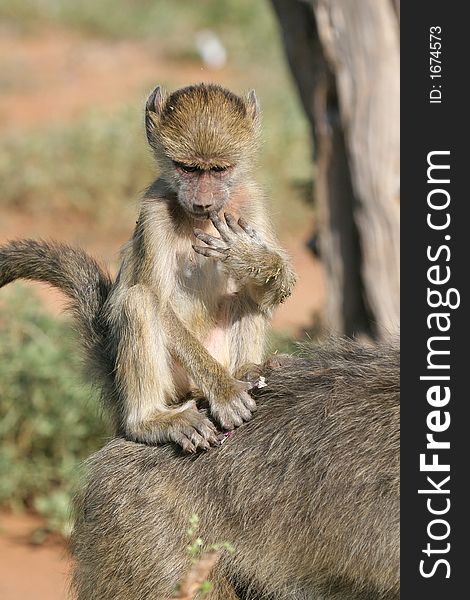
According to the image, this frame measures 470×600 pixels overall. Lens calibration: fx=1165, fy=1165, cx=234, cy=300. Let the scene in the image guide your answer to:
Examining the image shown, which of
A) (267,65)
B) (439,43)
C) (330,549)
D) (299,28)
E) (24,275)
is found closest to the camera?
(330,549)

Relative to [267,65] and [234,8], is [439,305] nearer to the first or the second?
[267,65]

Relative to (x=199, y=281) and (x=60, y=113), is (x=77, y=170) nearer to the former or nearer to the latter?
(x=60, y=113)

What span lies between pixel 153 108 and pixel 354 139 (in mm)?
3121

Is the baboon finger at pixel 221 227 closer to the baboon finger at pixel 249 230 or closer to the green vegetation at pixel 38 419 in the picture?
the baboon finger at pixel 249 230

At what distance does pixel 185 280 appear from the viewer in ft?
16.5

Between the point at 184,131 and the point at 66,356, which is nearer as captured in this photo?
the point at 184,131

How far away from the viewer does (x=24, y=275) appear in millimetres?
5344

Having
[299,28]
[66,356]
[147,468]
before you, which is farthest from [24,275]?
[299,28]

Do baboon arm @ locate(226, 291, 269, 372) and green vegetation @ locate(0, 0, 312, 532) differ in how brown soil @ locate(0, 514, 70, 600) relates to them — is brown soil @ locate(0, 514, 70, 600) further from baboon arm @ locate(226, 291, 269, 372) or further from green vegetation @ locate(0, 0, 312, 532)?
baboon arm @ locate(226, 291, 269, 372)

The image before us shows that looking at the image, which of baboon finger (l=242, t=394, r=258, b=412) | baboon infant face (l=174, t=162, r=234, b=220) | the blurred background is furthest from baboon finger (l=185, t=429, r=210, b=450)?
the blurred background

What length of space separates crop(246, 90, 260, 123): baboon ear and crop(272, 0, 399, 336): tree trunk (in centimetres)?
250

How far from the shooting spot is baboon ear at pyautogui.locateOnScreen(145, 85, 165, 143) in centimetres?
514

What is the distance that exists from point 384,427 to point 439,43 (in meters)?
2.22

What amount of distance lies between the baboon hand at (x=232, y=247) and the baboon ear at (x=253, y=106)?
683mm
